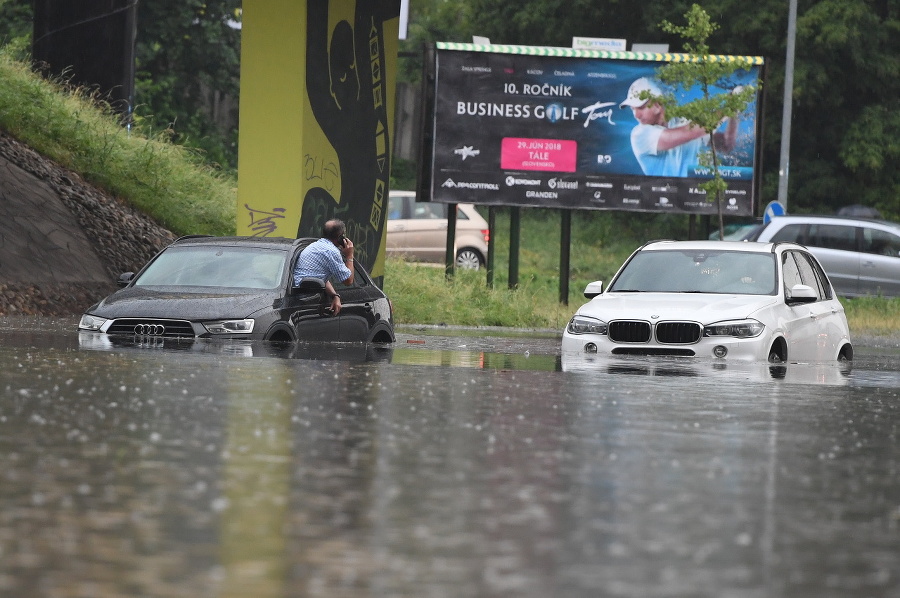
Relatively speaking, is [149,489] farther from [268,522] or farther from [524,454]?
[524,454]

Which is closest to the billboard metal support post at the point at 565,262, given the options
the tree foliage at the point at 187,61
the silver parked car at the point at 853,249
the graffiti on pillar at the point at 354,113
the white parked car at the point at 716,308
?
the silver parked car at the point at 853,249

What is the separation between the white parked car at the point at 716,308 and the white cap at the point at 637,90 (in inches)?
449

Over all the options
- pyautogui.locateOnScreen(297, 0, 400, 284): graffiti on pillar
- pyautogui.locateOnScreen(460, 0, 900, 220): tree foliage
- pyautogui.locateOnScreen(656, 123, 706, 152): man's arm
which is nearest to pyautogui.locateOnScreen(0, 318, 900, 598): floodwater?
pyautogui.locateOnScreen(297, 0, 400, 284): graffiti on pillar

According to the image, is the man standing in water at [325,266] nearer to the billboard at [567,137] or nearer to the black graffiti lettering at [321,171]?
the black graffiti lettering at [321,171]

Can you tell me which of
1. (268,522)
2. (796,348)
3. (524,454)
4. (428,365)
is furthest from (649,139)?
(268,522)

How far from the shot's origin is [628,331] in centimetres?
1469

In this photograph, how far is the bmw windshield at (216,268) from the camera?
15.1 meters

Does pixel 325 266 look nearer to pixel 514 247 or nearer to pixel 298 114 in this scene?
pixel 298 114

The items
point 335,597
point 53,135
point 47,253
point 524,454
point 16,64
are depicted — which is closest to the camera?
point 335,597

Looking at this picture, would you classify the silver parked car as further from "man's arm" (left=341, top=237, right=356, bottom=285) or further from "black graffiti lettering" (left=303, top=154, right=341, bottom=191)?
"man's arm" (left=341, top=237, right=356, bottom=285)

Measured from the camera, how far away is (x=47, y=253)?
20.7 metres

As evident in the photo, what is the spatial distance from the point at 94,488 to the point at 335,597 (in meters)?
2.00

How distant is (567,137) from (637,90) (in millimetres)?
1425

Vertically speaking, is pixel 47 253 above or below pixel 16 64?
below
